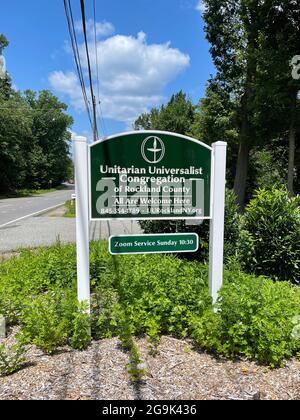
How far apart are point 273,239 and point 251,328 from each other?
2599mm

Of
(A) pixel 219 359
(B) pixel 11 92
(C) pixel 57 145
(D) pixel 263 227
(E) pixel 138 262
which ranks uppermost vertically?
(B) pixel 11 92

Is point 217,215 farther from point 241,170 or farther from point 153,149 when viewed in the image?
point 241,170

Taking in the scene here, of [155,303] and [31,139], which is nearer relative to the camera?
[155,303]

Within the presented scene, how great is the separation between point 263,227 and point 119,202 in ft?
9.25

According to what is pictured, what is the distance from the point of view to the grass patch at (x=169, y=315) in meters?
3.04

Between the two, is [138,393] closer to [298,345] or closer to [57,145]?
[298,345]

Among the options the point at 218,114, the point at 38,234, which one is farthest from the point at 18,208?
the point at 218,114

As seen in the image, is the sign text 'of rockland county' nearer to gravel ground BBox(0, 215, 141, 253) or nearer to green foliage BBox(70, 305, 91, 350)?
green foliage BBox(70, 305, 91, 350)

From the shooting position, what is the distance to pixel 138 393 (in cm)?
257

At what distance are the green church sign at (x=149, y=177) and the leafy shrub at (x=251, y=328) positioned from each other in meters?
1.03

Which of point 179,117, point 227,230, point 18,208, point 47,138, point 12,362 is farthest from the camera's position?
point 47,138

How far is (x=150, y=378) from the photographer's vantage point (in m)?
2.75

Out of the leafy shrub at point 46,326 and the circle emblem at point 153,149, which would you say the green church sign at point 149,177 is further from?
the leafy shrub at point 46,326
